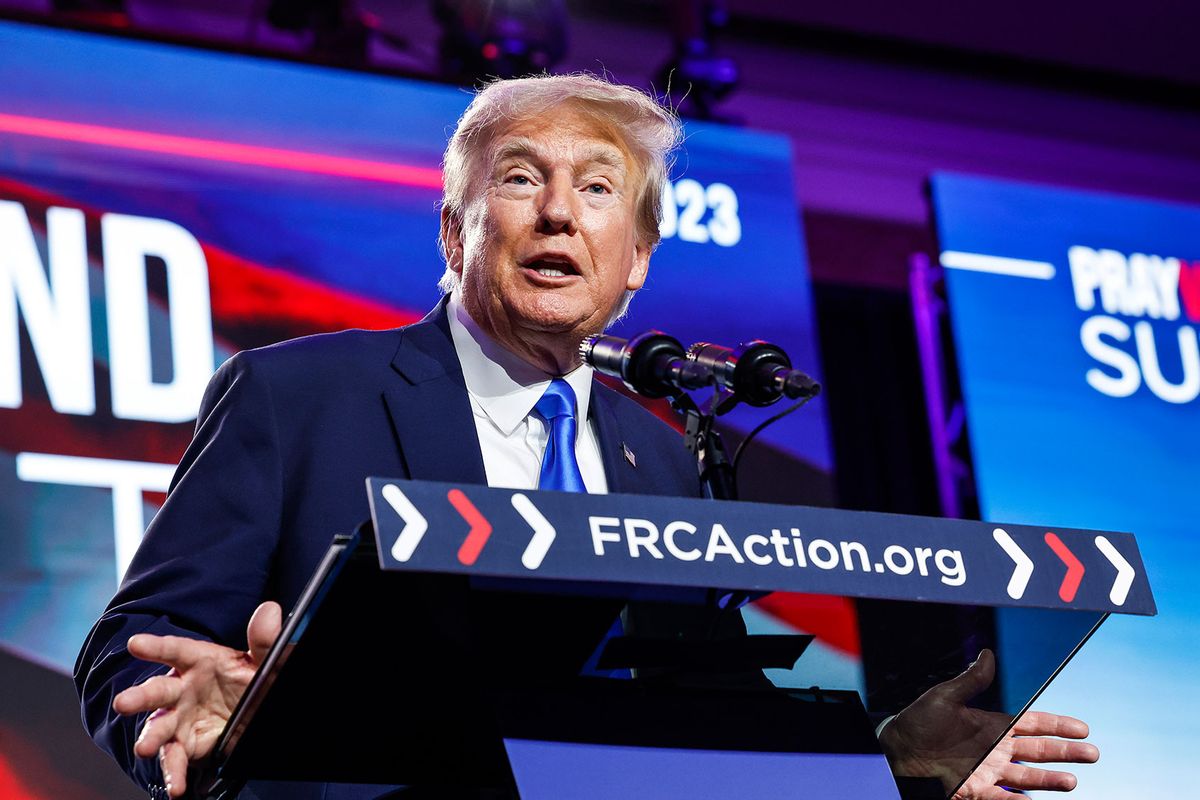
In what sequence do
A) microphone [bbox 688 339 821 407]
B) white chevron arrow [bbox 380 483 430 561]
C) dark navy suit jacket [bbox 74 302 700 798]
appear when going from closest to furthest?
1. white chevron arrow [bbox 380 483 430 561]
2. microphone [bbox 688 339 821 407]
3. dark navy suit jacket [bbox 74 302 700 798]

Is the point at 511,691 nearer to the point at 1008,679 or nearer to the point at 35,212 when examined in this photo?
the point at 1008,679

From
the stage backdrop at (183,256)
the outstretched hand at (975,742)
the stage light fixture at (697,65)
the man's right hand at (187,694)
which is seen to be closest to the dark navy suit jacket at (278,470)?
the man's right hand at (187,694)

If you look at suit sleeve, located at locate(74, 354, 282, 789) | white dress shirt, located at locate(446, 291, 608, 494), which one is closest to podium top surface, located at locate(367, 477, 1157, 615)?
suit sleeve, located at locate(74, 354, 282, 789)

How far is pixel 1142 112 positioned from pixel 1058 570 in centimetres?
506

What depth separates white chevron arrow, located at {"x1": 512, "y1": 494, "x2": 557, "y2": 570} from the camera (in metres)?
1.10

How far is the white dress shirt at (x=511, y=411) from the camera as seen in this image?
2.03 meters

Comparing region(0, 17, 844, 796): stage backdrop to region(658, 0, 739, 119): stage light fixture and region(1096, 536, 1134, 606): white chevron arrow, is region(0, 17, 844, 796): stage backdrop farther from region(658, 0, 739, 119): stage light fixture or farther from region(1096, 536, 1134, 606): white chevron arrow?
region(1096, 536, 1134, 606): white chevron arrow

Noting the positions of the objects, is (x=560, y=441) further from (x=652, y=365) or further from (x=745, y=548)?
(x=745, y=548)

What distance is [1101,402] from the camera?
4.40 metres

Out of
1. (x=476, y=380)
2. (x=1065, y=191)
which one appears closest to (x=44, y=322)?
(x=476, y=380)

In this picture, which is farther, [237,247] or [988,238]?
[988,238]

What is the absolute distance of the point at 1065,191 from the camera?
15.6 feet

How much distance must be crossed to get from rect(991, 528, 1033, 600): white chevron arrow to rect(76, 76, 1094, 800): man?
212 millimetres

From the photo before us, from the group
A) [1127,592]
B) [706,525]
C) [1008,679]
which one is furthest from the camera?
[1008,679]
